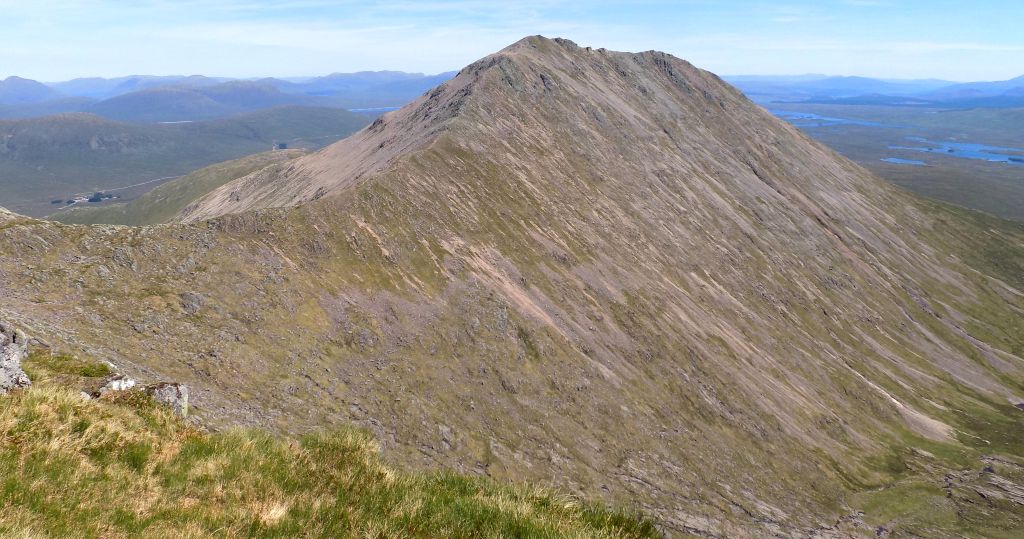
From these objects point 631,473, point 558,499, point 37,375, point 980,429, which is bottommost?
point 980,429

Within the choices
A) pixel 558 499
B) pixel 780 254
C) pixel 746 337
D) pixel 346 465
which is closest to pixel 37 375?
pixel 346 465

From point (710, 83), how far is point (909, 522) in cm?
14699

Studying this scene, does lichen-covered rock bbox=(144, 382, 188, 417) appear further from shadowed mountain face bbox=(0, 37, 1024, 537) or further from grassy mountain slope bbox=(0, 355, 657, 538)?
shadowed mountain face bbox=(0, 37, 1024, 537)

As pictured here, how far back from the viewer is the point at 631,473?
189 feet

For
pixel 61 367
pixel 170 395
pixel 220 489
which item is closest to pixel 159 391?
pixel 170 395

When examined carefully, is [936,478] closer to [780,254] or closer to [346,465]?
[780,254]

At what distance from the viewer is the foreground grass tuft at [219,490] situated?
329 inches

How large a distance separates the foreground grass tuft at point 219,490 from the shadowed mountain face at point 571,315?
24095 millimetres

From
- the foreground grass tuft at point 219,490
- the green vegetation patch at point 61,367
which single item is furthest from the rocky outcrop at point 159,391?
the foreground grass tuft at point 219,490

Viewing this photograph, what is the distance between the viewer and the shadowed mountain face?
4431 centimetres

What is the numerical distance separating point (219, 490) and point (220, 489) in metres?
0.02

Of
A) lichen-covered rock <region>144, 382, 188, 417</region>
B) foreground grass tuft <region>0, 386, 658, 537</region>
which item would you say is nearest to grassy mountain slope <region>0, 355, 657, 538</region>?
foreground grass tuft <region>0, 386, 658, 537</region>

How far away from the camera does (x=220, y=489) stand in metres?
9.66

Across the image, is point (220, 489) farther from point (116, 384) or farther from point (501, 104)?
point (501, 104)
